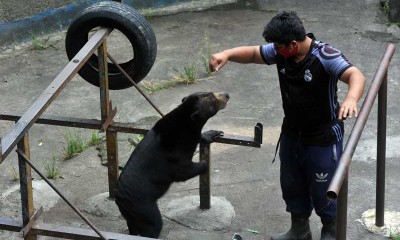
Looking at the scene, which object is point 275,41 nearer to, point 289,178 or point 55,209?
point 289,178

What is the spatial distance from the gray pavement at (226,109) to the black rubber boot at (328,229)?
31cm

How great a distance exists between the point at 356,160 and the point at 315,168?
1620 mm

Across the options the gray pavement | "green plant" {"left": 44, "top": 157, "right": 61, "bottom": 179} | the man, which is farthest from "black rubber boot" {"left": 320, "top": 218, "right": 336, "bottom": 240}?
"green plant" {"left": 44, "top": 157, "right": 61, "bottom": 179}

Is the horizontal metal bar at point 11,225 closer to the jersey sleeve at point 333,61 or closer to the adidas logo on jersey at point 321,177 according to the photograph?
the adidas logo on jersey at point 321,177

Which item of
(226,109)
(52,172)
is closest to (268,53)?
(52,172)

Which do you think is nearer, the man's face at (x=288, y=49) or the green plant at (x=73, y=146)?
the man's face at (x=288, y=49)

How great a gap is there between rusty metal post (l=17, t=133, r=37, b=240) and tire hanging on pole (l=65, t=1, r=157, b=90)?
1.44 meters

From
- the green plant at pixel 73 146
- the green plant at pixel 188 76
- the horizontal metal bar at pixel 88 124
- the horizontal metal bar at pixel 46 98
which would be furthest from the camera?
the green plant at pixel 188 76

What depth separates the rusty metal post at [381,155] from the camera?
470 centimetres

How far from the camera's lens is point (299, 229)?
198 inches

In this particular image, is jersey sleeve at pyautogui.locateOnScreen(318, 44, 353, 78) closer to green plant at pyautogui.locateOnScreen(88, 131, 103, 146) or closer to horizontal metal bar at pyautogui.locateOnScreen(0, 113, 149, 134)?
horizontal metal bar at pyautogui.locateOnScreen(0, 113, 149, 134)

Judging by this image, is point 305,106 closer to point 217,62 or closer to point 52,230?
point 217,62

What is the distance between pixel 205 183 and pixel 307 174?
2.98 ft

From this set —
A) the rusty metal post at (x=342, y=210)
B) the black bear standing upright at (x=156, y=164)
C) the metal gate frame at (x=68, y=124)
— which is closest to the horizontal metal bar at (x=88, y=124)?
the metal gate frame at (x=68, y=124)
